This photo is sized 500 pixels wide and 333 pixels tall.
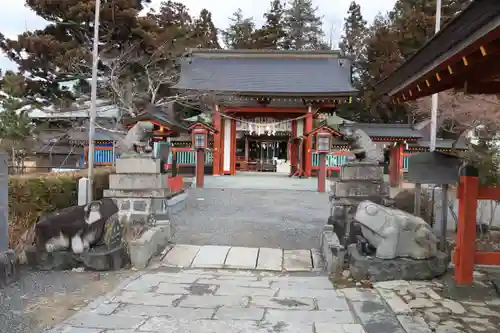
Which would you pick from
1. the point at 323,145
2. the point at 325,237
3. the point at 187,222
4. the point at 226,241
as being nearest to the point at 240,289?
the point at 325,237

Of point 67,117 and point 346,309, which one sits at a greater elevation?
point 67,117

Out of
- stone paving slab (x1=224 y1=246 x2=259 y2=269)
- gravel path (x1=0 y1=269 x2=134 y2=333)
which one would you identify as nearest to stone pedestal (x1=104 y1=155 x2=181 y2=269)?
stone paving slab (x1=224 y1=246 x2=259 y2=269)

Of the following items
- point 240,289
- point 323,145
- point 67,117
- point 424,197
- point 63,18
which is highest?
point 63,18

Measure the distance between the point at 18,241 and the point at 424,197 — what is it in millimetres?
8110

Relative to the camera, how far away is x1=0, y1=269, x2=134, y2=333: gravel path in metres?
4.12

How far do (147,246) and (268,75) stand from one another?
18963mm

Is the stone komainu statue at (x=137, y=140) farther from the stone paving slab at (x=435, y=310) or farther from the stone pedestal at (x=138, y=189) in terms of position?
the stone paving slab at (x=435, y=310)

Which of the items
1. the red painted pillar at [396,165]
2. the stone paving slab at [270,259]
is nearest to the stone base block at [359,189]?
the stone paving slab at [270,259]

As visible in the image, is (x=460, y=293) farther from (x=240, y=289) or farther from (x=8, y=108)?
(x=8, y=108)

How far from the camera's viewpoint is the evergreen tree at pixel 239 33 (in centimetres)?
4363

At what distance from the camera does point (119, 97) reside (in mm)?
16438

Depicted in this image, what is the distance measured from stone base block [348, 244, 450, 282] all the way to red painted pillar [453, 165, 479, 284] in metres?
0.80

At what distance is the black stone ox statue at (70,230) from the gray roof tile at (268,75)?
14768 millimetres

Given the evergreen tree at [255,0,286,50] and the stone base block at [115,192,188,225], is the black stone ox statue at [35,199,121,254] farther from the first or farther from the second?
the evergreen tree at [255,0,286,50]
